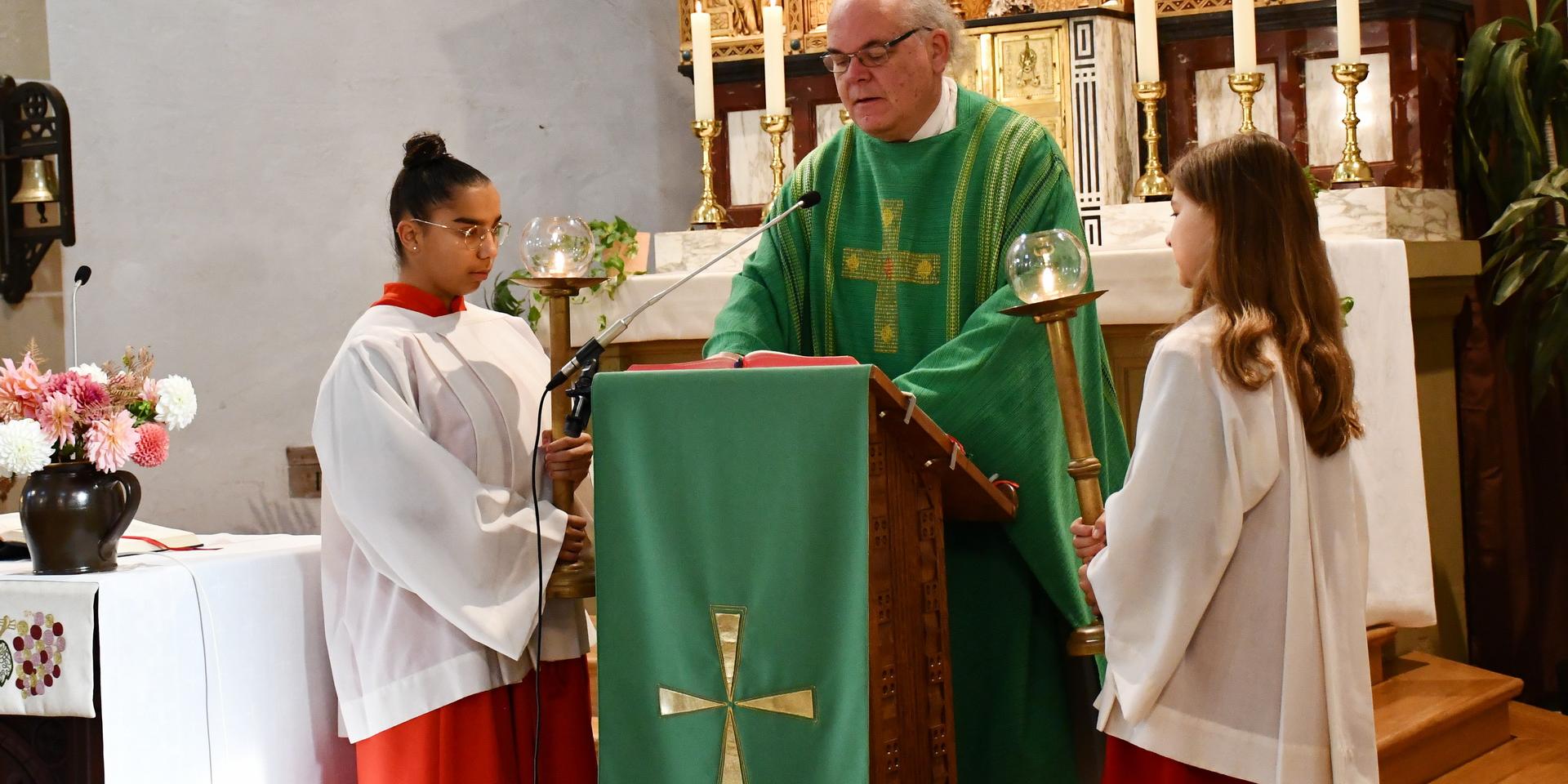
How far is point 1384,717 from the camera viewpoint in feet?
13.1

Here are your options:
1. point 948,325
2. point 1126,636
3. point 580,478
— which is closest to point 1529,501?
point 948,325

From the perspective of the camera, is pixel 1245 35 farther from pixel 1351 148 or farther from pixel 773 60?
pixel 773 60

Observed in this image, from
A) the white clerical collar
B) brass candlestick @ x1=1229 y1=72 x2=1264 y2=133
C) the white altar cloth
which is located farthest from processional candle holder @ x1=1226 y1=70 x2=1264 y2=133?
the white altar cloth

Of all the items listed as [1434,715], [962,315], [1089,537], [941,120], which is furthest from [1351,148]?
[1089,537]

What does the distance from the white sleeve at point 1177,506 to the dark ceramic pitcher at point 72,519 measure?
1.79 m

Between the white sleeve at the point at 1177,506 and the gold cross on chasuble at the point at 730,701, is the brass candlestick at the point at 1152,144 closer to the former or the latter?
the white sleeve at the point at 1177,506

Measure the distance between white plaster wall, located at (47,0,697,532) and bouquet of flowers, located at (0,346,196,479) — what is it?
8.12 feet

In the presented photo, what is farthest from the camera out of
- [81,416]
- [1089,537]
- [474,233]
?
[474,233]

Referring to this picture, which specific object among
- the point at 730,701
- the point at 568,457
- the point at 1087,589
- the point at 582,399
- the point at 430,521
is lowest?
the point at 730,701

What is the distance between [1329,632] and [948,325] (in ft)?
3.40

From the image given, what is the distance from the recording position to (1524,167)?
191 inches

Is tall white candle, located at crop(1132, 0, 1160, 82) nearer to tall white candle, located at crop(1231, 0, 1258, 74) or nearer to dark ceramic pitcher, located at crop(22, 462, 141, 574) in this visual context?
tall white candle, located at crop(1231, 0, 1258, 74)

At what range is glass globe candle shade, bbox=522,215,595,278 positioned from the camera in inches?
102

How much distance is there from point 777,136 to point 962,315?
2095 millimetres
